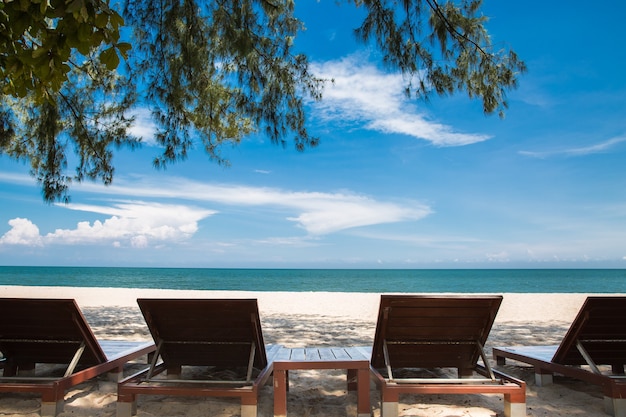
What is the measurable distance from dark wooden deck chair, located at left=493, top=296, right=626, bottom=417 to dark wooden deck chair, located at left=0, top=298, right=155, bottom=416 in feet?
10.8

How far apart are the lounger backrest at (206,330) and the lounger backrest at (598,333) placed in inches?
83.7

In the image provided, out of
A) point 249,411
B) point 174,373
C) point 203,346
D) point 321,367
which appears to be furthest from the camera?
point 174,373

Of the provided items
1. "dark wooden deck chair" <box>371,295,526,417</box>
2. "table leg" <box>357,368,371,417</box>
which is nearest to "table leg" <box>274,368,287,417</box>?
"table leg" <box>357,368,371,417</box>

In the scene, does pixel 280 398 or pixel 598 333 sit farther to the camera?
pixel 598 333

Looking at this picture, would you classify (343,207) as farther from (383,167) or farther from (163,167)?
(163,167)

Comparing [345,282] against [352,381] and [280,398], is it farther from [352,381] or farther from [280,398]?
[280,398]

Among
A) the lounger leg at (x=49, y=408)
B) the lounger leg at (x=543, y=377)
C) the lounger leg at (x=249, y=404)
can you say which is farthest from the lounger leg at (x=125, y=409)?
the lounger leg at (x=543, y=377)

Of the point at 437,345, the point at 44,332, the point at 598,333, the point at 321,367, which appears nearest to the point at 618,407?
the point at 598,333

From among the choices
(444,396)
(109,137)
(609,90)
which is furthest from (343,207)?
(444,396)

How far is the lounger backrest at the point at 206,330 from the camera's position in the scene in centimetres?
283

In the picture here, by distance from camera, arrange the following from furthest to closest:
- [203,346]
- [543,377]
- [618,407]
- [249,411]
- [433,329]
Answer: [543,377], [203,346], [433,329], [618,407], [249,411]

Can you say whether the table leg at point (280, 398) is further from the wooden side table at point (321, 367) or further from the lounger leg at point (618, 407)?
the lounger leg at point (618, 407)

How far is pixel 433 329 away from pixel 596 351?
1.27 m

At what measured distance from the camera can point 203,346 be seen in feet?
10.2
